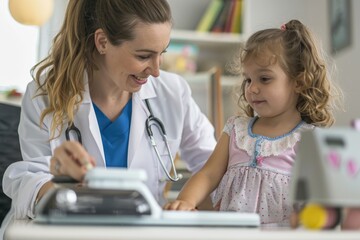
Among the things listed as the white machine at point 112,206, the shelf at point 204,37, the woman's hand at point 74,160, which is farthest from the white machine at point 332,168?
the shelf at point 204,37

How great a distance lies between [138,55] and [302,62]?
0.44m

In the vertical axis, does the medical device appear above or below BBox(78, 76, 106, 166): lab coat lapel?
above

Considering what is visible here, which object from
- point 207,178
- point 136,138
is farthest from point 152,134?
point 207,178

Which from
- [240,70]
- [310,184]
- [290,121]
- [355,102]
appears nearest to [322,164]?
[310,184]

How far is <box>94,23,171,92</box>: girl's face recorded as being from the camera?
4.75 ft

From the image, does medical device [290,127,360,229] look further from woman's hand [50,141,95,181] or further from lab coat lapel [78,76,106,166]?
lab coat lapel [78,76,106,166]

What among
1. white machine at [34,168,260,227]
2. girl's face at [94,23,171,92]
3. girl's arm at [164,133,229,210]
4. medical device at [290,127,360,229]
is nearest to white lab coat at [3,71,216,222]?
girl's face at [94,23,171,92]

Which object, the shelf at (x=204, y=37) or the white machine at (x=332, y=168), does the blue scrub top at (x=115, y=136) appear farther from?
the shelf at (x=204, y=37)

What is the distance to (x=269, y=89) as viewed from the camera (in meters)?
1.25

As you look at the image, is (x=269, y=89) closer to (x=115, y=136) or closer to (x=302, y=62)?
(x=302, y=62)

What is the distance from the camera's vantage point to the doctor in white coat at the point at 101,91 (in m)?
1.45

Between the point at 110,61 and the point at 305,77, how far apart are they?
560 millimetres

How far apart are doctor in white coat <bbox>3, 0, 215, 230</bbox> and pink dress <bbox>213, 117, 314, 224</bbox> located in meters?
0.36

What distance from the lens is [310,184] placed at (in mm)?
769
